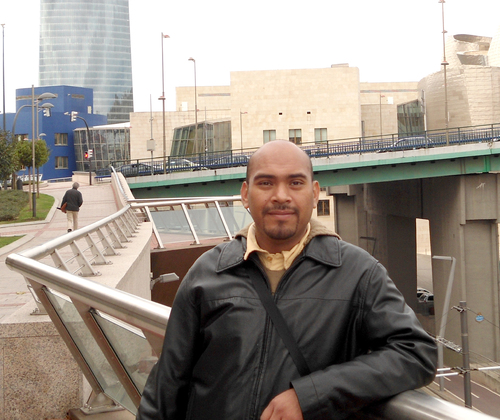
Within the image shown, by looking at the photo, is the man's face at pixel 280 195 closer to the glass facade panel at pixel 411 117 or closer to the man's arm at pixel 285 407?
the man's arm at pixel 285 407

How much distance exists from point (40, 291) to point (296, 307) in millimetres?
3049

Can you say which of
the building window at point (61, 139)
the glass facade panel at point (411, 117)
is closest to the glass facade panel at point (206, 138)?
the glass facade panel at point (411, 117)

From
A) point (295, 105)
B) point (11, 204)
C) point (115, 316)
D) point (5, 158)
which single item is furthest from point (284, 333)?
point (295, 105)

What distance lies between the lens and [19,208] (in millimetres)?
31078

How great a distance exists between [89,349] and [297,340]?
2.64 meters

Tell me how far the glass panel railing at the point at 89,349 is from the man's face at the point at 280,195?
1.86 metres

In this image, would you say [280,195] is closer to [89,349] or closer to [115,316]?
[115,316]

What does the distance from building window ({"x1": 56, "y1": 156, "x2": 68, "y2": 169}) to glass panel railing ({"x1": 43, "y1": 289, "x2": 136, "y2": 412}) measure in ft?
308

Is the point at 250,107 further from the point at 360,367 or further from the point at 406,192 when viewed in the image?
the point at 360,367

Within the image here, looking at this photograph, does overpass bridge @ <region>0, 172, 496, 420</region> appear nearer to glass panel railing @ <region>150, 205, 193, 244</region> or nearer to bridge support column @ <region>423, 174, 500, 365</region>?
glass panel railing @ <region>150, 205, 193, 244</region>

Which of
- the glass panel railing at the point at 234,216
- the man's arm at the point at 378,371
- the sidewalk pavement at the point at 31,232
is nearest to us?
the man's arm at the point at 378,371

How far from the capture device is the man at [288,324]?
67.4 inches

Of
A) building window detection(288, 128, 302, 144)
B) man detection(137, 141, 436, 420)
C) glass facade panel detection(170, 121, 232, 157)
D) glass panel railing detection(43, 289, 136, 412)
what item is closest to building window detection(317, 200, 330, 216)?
building window detection(288, 128, 302, 144)

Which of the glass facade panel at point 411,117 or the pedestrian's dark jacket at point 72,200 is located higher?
the glass facade panel at point 411,117
